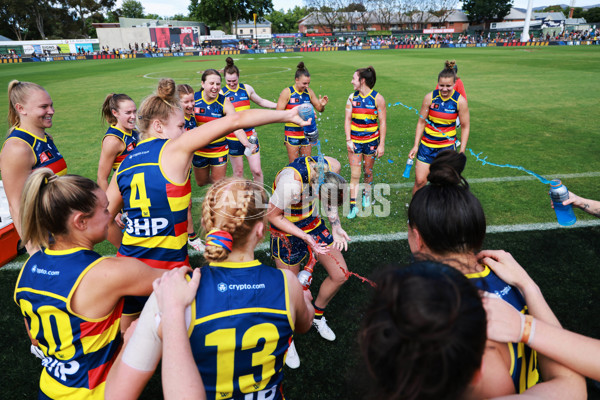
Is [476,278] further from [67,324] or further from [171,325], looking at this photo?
[67,324]

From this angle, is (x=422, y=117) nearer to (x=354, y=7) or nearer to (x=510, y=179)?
(x=510, y=179)

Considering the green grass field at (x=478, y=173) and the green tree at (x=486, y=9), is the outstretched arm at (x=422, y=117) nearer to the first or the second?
the green grass field at (x=478, y=173)

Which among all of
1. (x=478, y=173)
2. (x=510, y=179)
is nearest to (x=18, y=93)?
(x=478, y=173)

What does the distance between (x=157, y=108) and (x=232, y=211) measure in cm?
182

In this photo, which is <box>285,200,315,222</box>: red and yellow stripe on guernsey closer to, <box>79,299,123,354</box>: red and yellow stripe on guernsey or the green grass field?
the green grass field

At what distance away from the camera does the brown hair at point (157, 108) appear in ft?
9.98

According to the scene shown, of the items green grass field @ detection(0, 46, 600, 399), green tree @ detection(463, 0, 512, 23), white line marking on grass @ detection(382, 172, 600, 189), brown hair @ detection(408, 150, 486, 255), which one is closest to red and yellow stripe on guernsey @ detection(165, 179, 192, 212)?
green grass field @ detection(0, 46, 600, 399)

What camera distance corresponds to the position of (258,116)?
8.01ft

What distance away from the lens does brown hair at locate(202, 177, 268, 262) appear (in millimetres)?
1731

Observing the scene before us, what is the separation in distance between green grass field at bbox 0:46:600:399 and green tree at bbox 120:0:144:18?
10178 centimetres

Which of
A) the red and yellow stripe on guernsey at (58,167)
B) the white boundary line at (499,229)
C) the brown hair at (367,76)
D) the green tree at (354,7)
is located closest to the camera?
the red and yellow stripe on guernsey at (58,167)

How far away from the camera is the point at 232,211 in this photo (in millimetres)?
1772

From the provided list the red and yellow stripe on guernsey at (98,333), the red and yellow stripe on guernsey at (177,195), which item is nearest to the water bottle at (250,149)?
the red and yellow stripe on guernsey at (177,195)

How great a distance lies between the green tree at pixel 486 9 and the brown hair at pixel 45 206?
9879cm
